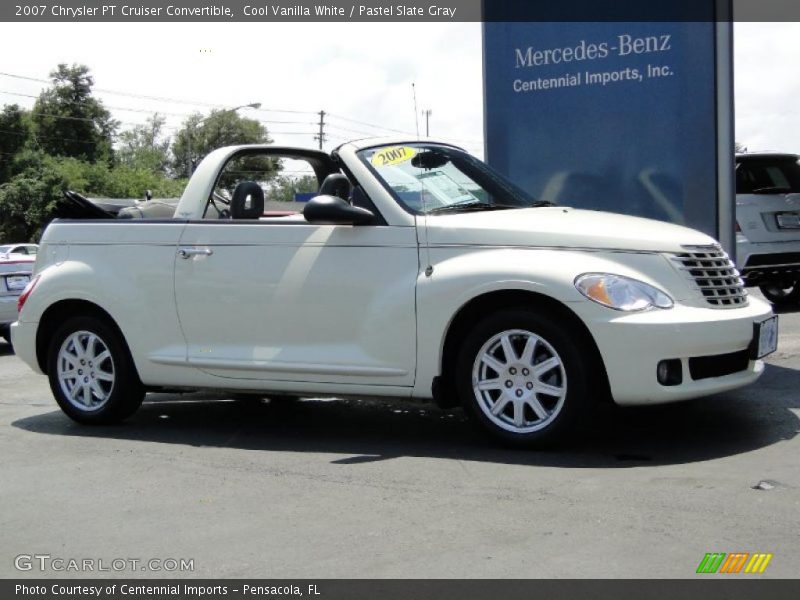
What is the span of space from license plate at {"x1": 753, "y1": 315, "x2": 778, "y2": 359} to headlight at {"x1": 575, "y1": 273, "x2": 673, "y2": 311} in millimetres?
608

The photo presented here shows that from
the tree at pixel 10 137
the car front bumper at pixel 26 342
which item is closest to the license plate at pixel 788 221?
the car front bumper at pixel 26 342

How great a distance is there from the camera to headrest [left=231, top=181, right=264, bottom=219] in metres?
7.02

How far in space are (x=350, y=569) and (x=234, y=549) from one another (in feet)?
1.87

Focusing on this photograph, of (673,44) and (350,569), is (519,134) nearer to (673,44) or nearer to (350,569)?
(673,44)

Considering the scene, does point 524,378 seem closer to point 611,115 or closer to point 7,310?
point 611,115

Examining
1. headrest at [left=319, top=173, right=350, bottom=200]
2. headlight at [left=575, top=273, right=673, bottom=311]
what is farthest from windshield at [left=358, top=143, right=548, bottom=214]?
headlight at [left=575, top=273, right=673, bottom=311]

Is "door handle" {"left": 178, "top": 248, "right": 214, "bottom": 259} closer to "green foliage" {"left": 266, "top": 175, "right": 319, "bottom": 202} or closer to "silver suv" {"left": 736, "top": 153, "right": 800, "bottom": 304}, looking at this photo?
"green foliage" {"left": 266, "top": 175, "right": 319, "bottom": 202}

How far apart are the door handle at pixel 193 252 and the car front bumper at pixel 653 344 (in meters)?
2.44

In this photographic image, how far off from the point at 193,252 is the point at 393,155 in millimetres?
1398

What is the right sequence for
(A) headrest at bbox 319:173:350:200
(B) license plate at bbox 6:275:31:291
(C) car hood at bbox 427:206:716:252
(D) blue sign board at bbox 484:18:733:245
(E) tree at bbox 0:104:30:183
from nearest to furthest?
(C) car hood at bbox 427:206:716:252, (A) headrest at bbox 319:173:350:200, (D) blue sign board at bbox 484:18:733:245, (B) license plate at bbox 6:275:31:291, (E) tree at bbox 0:104:30:183

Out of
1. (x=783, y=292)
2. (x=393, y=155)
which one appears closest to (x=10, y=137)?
(x=783, y=292)

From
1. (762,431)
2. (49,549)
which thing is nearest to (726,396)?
(762,431)

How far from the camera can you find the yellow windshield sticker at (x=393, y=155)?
6.60m

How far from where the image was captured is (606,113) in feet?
26.6
